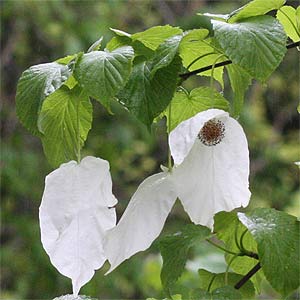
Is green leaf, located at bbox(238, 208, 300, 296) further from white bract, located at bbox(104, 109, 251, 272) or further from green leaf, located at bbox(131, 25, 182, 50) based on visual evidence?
green leaf, located at bbox(131, 25, 182, 50)

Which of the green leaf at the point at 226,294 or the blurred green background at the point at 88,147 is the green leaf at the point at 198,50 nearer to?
the green leaf at the point at 226,294

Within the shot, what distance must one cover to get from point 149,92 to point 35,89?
0.27 ft

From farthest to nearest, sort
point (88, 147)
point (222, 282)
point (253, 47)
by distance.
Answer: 1. point (88, 147)
2. point (222, 282)
3. point (253, 47)

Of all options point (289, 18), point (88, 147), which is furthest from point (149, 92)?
point (88, 147)

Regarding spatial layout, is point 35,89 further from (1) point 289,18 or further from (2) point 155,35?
(1) point 289,18

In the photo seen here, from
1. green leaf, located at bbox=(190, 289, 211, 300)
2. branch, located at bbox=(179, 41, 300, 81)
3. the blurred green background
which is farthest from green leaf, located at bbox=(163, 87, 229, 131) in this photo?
the blurred green background

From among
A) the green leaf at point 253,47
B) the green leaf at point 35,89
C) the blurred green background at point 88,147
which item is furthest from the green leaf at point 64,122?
the blurred green background at point 88,147

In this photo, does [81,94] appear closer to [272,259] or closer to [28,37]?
[272,259]

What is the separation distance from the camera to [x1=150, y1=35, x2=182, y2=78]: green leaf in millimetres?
521

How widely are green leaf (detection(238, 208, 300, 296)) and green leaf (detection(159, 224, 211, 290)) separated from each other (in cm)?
4

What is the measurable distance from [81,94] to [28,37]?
Answer: 2143 mm

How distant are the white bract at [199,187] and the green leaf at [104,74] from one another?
6 cm

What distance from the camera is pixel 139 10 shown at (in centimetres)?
273

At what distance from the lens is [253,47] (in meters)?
0.51
